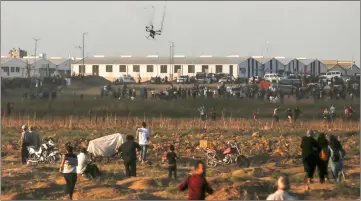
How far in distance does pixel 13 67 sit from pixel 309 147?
79199 mm

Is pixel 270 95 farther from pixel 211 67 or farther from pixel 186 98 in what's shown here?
pixel 211 67

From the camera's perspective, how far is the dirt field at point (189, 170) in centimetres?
1672

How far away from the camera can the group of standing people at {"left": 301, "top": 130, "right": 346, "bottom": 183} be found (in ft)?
56.4

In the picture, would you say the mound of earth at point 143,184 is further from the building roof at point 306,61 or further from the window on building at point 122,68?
the window on building at point 122,68

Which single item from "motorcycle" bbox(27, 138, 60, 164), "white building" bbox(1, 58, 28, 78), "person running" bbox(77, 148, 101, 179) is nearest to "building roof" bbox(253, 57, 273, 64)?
"white building" bbox(1, 58, 28, 78)

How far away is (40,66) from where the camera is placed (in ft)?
315

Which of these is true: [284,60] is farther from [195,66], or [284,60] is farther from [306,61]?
[195,66]

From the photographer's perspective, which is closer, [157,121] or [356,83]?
[157,121]

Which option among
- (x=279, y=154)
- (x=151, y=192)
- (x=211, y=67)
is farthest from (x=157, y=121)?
(x=211, y=67)

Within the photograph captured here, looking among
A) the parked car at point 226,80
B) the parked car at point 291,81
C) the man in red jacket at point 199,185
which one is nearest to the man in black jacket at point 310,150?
the man in red jacket at point 199,185

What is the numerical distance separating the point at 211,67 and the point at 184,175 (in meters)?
74.7

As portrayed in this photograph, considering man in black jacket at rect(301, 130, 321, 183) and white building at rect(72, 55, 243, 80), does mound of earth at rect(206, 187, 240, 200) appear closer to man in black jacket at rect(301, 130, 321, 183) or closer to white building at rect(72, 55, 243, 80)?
man in black jacket at rect(301, 130, 321, 183)

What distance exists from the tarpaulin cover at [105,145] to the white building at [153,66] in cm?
6782

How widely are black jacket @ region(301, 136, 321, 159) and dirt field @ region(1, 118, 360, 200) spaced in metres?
0.76
